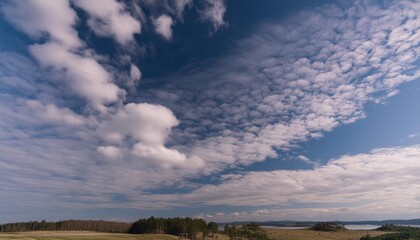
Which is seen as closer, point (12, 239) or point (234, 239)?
point (12, 239)

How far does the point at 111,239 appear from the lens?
135 meters

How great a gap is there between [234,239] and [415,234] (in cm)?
10501

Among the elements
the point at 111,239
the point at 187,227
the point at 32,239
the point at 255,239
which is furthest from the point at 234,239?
the point at 32,239

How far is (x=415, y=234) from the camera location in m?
197

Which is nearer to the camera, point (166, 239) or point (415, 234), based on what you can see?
point (166, 239)

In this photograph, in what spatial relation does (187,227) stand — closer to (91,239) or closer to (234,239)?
(234,239)

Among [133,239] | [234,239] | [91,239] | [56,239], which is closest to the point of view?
[56,239]

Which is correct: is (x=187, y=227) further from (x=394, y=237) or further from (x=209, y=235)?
(x=394, y=237)

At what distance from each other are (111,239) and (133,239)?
15840mm

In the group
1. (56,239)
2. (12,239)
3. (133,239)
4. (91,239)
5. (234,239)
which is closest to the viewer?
(12,239)

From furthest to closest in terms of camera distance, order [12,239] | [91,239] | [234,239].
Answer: [234,239] → [91,239] → [12,239]

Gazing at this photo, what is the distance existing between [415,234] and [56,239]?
19065 cm

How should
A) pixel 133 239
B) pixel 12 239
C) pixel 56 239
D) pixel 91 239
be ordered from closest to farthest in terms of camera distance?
pixel 12 239 → pixel 56 239 → pixel 91 239 → pixel 133 239

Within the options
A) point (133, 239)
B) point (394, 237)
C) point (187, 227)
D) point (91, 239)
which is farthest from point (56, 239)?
point (394, 237)
